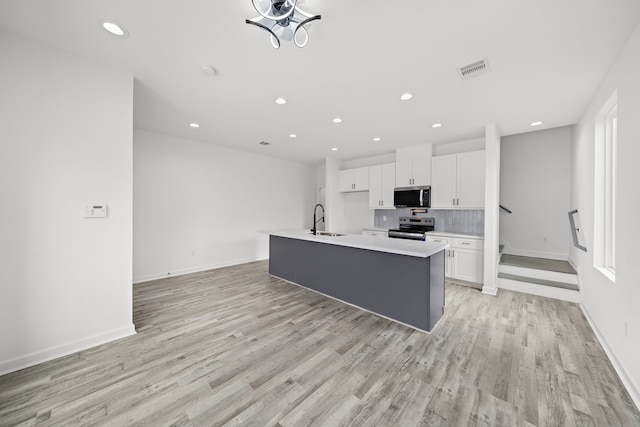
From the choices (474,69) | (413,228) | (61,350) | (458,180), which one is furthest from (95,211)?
(458,180)

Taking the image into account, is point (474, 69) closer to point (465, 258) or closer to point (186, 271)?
point (465, 258)

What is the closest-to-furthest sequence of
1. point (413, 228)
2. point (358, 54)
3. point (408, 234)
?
point (358, 54), point (408, 234), point (413, 228)

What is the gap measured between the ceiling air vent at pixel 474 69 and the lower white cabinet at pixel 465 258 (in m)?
2.60

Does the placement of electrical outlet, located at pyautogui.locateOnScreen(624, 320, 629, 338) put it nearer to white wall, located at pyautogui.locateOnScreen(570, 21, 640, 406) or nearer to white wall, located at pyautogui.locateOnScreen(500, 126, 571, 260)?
white wall, located at pyautogui.locateOnScreen(570, 21, 640, 406)

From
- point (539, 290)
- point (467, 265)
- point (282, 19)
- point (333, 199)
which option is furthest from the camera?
point (333, 199)

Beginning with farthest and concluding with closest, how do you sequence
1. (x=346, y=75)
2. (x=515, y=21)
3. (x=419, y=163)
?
1. (x=419, y=163)
2. (x=346, y=75)
3. (x=515, y=21)

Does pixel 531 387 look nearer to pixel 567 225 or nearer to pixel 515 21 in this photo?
pixel 515 21

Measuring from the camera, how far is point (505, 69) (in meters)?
2.19

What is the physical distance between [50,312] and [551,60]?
194 inches

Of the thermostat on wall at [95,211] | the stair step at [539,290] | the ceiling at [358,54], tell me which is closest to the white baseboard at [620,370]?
the stair step at [539,290]

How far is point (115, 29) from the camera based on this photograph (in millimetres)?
1784

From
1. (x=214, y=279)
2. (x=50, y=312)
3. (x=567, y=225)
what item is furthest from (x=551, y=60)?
(x=214, y=279)

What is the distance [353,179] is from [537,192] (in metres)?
3.74

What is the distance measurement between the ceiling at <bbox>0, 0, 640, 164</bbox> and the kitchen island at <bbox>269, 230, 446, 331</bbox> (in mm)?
1783
